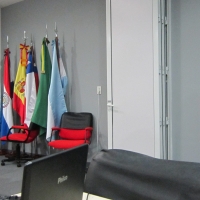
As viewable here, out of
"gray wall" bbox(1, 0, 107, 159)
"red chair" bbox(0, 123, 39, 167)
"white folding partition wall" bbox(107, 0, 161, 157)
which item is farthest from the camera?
"red chair" bbox(0, 123, 39, 167)

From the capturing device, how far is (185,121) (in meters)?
3.28

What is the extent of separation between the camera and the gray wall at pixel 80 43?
4090mm

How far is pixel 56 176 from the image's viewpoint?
896 mm

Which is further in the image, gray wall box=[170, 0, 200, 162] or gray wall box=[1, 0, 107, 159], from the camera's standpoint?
gray wall box=[1, 0, 107, 159]

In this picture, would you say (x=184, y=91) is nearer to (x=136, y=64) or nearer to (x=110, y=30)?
(x=136, y=64)

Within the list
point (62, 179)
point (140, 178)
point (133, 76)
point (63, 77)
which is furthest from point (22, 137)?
point (62, 179)

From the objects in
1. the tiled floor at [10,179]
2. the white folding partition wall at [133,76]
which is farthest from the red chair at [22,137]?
the white folding partition wall at [133,76]

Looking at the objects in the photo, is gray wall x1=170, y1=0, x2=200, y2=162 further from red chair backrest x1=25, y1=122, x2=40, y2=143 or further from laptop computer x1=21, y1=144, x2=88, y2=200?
laptop computer x1=21, y1=144, x2=88, y2=200

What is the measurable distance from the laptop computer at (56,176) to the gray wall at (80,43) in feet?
9.86

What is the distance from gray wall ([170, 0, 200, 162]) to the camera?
10.5ft

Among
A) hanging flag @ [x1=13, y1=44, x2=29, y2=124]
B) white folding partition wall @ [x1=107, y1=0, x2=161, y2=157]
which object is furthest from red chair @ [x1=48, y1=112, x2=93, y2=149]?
hanging flag @ [x1=13, y1=44, x2=29, y2=124]

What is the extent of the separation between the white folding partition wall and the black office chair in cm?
178

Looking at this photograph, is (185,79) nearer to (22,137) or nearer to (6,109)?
(22,137)

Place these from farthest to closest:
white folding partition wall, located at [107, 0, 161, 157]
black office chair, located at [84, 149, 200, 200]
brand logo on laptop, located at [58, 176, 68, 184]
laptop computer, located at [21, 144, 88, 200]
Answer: white folding partition wall, located at [107, 0, 161, 157] < black office chair, located at [84, 149, 200, 200] < brand logo on laptop, located at [58, 176, 68, 184] < laptop computer, located at [21, 144, 88, 200]
